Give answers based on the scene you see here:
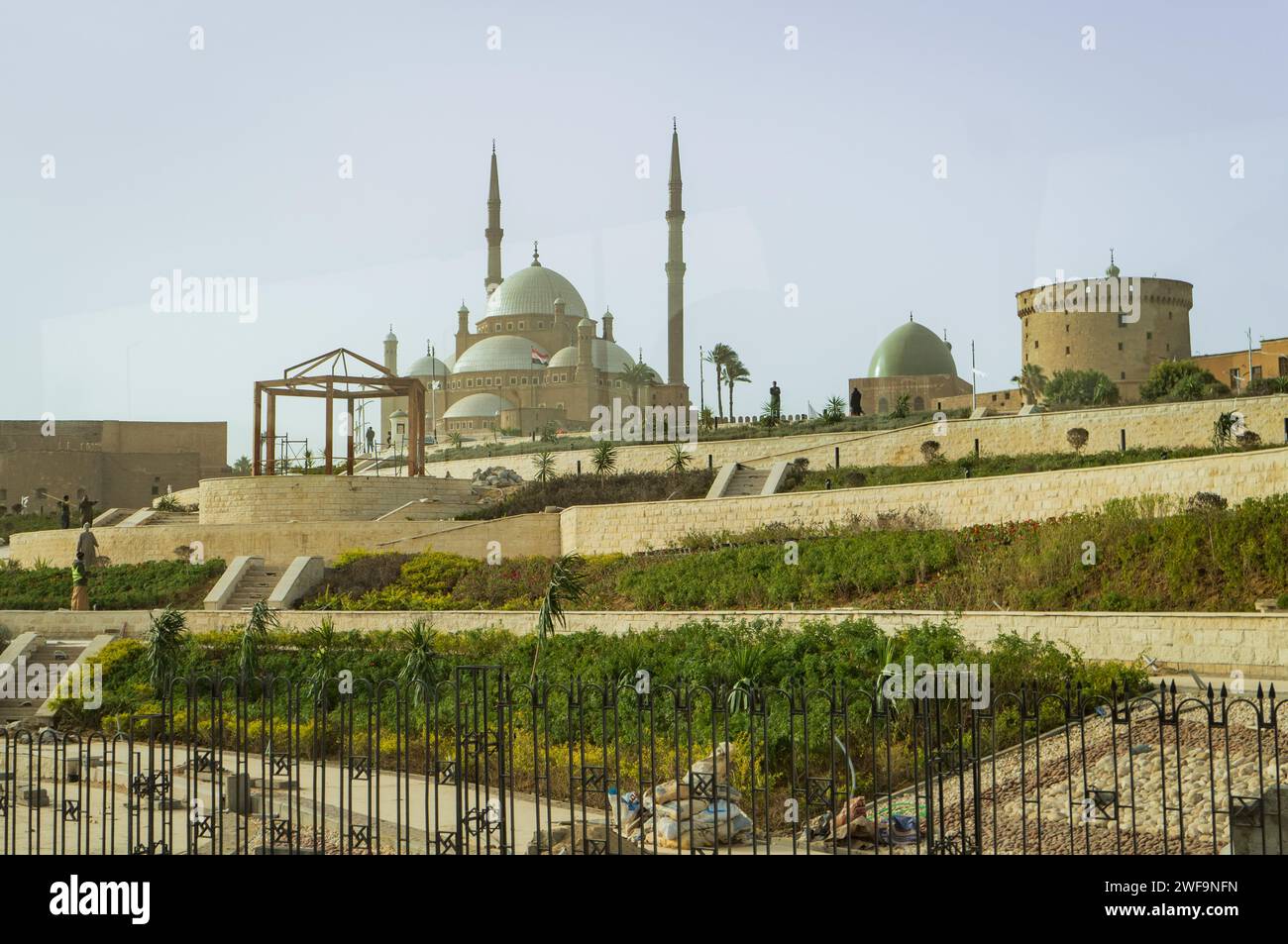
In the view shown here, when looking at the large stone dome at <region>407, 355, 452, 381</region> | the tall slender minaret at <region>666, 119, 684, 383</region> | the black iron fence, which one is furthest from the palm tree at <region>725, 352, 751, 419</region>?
the black iron fence

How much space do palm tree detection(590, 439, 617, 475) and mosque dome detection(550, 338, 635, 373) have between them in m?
33.6

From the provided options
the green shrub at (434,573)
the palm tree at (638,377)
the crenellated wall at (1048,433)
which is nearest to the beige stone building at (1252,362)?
the crenellated wall at (1048,433)

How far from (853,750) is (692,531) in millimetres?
12185

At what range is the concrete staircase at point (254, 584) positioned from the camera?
24.4 meters

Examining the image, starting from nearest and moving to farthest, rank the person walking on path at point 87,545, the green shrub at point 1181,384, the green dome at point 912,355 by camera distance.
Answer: the person walking on path at point 87,545 → the green shrub at point 1181,384 → the green dome at point 912,355

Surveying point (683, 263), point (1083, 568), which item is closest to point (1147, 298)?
point (683, 263)

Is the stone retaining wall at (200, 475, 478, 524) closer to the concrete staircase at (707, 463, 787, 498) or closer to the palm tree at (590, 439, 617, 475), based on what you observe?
the palm tree at (590, 439, 617, 475)

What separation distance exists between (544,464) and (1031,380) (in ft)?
81.1

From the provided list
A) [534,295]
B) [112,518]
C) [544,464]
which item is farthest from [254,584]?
[534,295]

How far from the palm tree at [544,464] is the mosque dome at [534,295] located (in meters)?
37.1

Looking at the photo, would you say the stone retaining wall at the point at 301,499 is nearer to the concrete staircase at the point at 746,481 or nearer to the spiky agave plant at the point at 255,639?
the concrete staircase at the point at 746,481

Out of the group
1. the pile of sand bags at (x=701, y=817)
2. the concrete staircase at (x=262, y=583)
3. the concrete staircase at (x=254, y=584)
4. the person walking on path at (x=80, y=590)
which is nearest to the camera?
the pile of sand bags at (x=701, y=817)

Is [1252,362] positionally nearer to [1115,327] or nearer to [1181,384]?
[1115,327]

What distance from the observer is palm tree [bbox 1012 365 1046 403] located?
50875 millimetres
